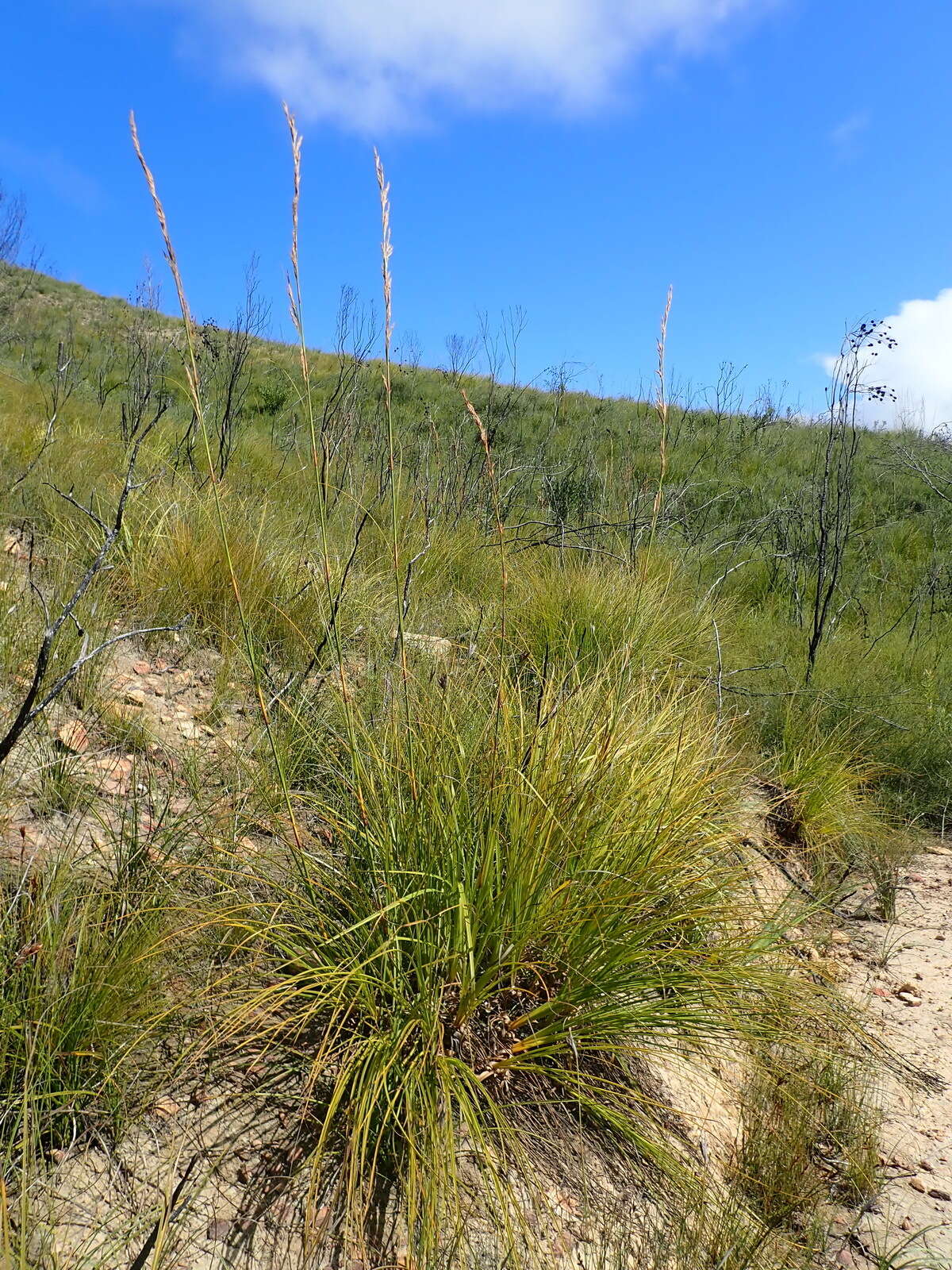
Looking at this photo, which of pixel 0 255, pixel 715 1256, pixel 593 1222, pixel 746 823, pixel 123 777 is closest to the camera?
pixel 715 1256

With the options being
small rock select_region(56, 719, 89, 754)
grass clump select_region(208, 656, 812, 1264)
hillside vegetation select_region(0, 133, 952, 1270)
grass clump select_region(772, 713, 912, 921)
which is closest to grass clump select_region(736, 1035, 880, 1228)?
hillside vegetation select_region(0, 133, 952, 1270)

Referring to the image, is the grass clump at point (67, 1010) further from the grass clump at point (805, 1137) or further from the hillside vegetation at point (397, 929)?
the grass clump at point (805, 1137)

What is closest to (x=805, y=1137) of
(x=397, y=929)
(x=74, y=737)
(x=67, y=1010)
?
(x=397, y=929)

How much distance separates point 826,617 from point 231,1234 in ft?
19.2

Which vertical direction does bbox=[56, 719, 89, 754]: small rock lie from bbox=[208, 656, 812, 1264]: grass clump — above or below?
above

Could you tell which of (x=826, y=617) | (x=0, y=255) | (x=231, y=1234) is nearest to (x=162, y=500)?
(x=231, y=1234)

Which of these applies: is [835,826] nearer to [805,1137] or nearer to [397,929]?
[805,1137]

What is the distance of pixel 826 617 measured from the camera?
6.25 m

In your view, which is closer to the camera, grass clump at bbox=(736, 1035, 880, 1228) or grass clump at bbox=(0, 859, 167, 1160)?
grass clump at bbox=(0, 859, 167, 1160)

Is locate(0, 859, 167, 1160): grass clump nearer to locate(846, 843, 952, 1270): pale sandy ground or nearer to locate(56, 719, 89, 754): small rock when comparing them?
locate(56, 719, 89, 754): small rock

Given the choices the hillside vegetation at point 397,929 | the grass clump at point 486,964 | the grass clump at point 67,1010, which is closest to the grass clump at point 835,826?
the hillside vegetation at point 397,929

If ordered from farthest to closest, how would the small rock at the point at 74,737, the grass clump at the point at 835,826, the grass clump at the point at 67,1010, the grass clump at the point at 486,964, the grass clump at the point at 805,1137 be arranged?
the grass clump at the point at 835,826
the small rock at the point at 74,737
the grass clump at the point at 805,1137
the grass clump at the point at 486,964
the grass clump at the point at 67,1010

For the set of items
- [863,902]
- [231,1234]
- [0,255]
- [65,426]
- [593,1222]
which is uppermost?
[0,255]

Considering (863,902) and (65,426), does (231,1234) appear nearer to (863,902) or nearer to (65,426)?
(863,902)
